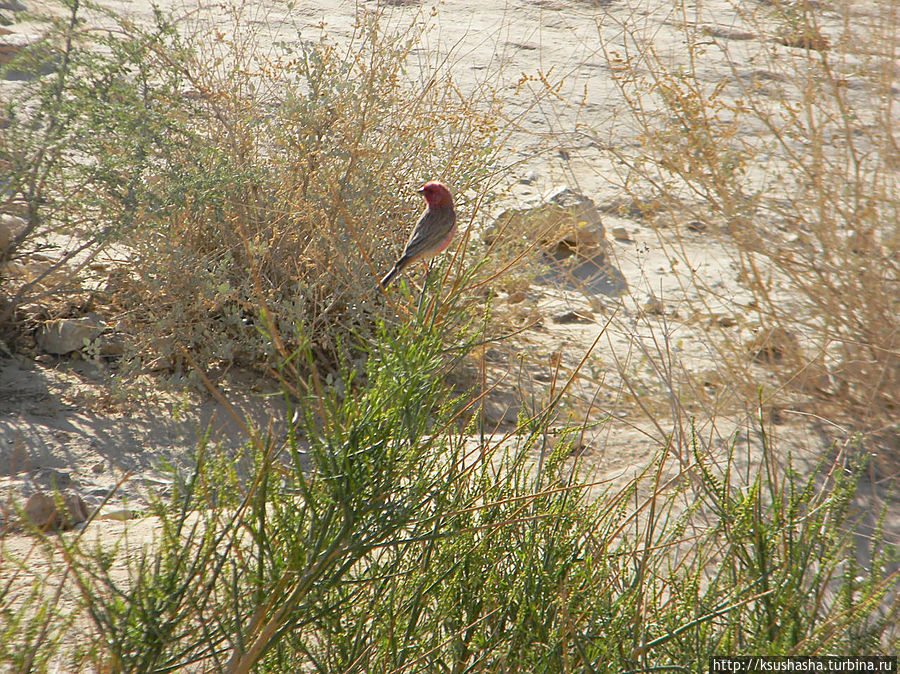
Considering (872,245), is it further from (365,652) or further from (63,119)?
(63,119)

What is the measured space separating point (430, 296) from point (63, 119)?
265cm

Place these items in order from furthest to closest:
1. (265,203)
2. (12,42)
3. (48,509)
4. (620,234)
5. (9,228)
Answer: (12,42), (620,234), (9,228), (265,203), (48,509)

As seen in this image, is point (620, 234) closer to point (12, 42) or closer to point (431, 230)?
point (431, 230)

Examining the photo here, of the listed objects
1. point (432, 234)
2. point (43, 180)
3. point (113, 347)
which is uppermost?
point (43, 180)

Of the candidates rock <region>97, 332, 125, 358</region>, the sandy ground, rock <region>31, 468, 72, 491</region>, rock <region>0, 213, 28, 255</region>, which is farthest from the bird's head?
rock <region>0, 213, 28, 255</region>

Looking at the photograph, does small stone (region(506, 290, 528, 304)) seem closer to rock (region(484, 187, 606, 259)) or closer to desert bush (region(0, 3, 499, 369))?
rock (region(484, 187, 606, 259))

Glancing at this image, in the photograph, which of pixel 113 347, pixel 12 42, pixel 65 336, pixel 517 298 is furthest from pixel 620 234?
pixel 12 42

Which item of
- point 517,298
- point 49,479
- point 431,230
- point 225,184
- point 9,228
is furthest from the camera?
point 517,298

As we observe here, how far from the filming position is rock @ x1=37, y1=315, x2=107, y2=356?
346 cm

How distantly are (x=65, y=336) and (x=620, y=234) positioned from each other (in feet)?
11.3

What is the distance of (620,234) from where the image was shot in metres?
4.84

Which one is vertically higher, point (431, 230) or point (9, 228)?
point (9, 228)

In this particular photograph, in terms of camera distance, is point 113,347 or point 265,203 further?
point 113,347

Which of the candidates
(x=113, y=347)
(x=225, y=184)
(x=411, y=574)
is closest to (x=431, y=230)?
(x=411, y=574)
